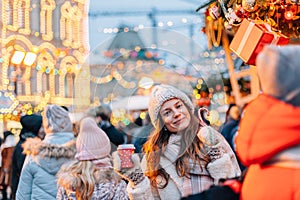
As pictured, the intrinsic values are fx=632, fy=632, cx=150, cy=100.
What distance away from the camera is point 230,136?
21.9ft

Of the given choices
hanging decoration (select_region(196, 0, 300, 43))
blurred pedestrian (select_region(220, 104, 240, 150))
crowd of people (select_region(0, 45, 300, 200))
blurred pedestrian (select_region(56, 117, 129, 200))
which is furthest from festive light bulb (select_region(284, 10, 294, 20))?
blurred pedestrian (select_region(220, 104, 240, 150))

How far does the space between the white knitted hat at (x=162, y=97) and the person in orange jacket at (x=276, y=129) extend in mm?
1510

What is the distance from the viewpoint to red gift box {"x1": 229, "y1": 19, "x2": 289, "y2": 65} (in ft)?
9.66

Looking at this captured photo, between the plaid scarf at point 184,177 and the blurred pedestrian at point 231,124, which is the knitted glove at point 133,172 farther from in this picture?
the blurred pedestrian at point 231,124

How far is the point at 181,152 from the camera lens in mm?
3500

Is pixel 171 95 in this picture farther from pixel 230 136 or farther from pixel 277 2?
pixel 230 136

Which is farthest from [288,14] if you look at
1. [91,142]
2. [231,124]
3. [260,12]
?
[231,124]

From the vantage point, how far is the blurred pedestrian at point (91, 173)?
3752 mm

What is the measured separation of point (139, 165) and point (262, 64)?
4.99 feet

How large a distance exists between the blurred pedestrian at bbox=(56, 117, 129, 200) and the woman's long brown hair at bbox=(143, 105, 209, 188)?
1.19ft

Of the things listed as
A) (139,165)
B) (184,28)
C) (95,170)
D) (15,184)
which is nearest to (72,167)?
(95,170)

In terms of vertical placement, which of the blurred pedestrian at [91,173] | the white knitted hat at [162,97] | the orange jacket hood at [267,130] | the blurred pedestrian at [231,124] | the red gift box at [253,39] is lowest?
the blurred pedestrian at [231,124]

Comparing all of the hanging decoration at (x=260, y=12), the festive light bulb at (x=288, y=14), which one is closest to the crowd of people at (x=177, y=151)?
A: the hanging decoration at (x=260, y=12)

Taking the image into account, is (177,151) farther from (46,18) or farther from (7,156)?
(46,18)
